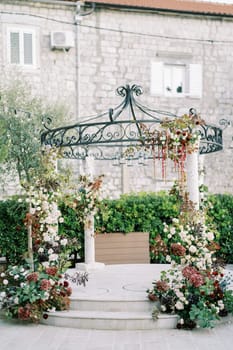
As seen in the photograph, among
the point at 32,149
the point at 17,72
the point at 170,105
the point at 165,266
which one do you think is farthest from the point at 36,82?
the point at 165,266

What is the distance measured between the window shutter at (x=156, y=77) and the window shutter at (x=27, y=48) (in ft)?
11.6

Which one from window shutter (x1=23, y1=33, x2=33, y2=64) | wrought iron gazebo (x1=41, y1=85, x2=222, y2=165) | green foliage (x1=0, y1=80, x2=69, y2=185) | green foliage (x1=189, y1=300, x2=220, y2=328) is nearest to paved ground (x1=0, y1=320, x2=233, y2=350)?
green foliage (x1=189, y1=300, x2=220, y2=328)

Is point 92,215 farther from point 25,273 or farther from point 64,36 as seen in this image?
point 64,36

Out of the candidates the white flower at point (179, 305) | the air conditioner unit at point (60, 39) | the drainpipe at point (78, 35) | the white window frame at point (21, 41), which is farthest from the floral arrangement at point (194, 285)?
the white window frame at point (21, 41)

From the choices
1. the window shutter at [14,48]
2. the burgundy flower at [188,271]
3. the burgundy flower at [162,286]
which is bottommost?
the burgundy flower at [162,286]

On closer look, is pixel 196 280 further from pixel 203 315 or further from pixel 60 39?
pixel 60 39

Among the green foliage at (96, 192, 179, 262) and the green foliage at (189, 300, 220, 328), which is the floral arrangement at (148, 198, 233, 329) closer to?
the green foliage at (189, 300, 220, 328)

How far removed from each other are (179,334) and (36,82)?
9.67m

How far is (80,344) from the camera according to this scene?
5078 mm

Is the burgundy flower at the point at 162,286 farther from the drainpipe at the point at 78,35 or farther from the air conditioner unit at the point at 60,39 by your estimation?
the air conditioner unit at the point at 60,39

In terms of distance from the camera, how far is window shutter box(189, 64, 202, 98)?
1473 centimetres

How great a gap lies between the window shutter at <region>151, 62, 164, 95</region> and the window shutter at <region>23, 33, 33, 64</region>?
3527mm

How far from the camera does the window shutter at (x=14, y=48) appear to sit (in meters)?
13.4

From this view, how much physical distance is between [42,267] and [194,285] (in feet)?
6.38
